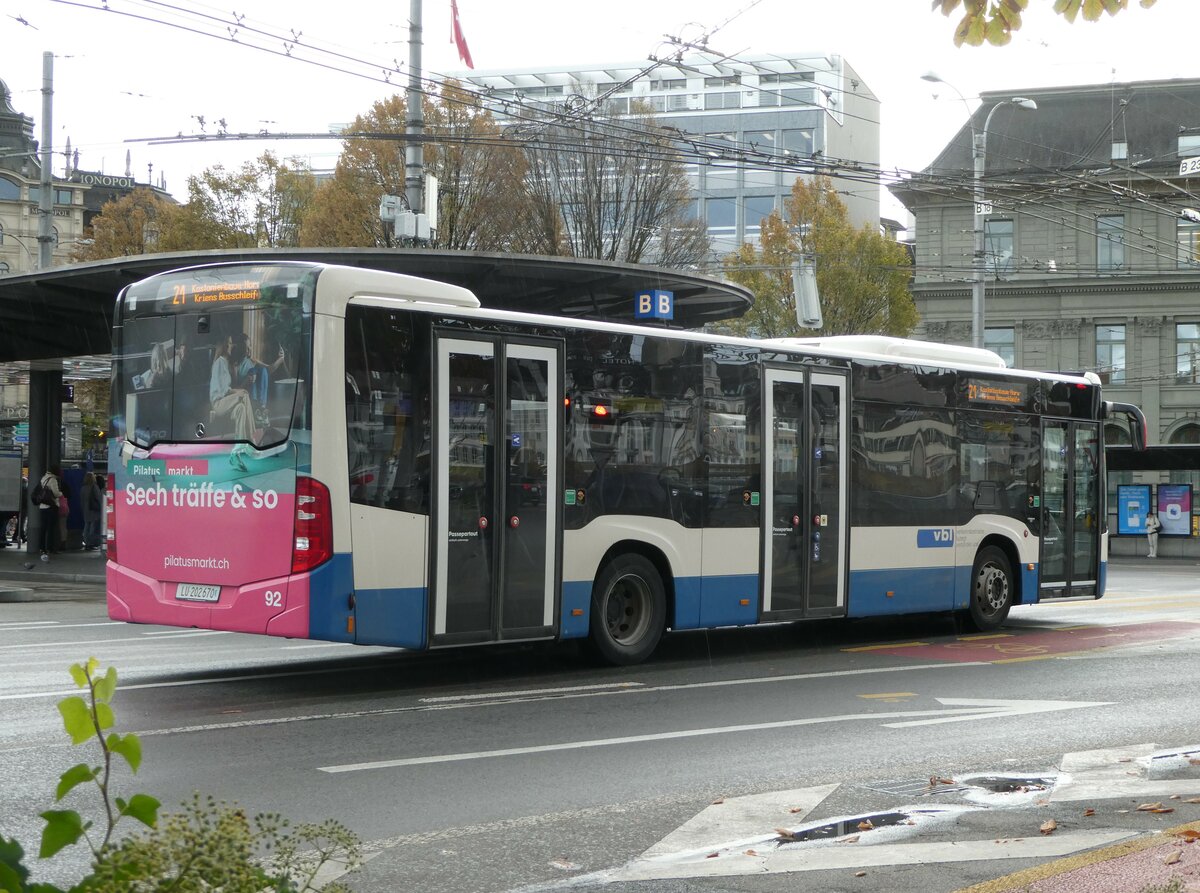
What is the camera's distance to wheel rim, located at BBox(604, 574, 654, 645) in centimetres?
1239

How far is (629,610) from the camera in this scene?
41.2 ft

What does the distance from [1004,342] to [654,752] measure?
182 ft

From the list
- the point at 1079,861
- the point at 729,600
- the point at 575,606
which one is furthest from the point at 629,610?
the point at 1079,861

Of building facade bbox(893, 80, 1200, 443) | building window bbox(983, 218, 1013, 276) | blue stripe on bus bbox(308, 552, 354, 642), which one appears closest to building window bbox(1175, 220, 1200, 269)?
building facade bbox(893, 80, 1200, 443)

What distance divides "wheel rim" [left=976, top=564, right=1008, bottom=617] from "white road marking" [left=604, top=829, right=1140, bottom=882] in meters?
10.1

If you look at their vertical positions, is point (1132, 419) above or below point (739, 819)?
above

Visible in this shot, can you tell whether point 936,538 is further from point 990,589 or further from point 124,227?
point 124,227

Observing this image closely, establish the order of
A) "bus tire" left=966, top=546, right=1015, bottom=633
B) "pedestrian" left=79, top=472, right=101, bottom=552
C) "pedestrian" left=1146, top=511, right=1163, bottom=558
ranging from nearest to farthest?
"bus tire" left=966, top=546, right=1015, bottom=633 < "pedestrian" left=79, top=472, right=101, bottom=552 < "pedestrian" left=1146, top=511, right=1163, bottom=558

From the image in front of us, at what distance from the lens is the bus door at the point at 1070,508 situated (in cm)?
1722

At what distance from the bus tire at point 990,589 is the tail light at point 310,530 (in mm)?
8451

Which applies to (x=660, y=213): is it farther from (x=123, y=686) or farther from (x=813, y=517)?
(x=123, y=686)

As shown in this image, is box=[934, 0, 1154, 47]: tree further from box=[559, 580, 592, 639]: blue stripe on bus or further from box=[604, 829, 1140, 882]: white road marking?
box=[559, 580, 592, 639]: blue stripe on bus

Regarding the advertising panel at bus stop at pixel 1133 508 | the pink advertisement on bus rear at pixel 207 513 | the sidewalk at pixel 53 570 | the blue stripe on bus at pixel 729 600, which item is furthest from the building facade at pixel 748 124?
the pink advertisement on bus rear at pixel 207 513

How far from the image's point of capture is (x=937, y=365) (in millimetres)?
15633
